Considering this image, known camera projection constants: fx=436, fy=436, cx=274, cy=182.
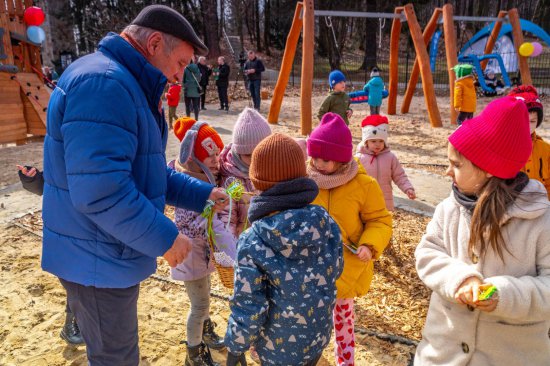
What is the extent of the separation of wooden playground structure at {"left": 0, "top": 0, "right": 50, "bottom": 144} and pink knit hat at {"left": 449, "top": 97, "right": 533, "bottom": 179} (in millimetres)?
9307

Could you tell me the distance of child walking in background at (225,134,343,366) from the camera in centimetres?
169

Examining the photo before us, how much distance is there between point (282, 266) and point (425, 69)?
10141 millimetres

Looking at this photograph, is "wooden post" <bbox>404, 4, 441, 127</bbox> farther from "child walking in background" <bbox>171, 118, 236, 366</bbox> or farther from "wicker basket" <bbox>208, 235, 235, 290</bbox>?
"wicker basket" <bbox>208, 235, 235, 290</bbox>

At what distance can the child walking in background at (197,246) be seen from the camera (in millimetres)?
2531

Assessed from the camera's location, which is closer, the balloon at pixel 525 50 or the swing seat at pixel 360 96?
the swing seat at pixel 360 96

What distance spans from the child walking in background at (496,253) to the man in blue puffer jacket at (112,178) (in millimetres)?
1062

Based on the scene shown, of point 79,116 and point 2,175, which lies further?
point 2,175

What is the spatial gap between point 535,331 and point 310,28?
919 centimetres

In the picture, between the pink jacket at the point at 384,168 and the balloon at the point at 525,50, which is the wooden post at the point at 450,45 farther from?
the pink jacket at the point at 384,168

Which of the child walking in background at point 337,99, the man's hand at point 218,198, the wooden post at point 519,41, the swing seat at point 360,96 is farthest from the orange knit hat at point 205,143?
the wooden post at point 519,41

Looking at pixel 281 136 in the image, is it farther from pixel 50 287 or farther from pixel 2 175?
pixel 2 175

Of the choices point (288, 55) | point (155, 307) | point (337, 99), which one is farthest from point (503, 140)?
point (288, 55)

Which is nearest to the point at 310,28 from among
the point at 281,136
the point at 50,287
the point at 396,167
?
the point at 396,167

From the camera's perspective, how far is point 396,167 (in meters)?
3.95
